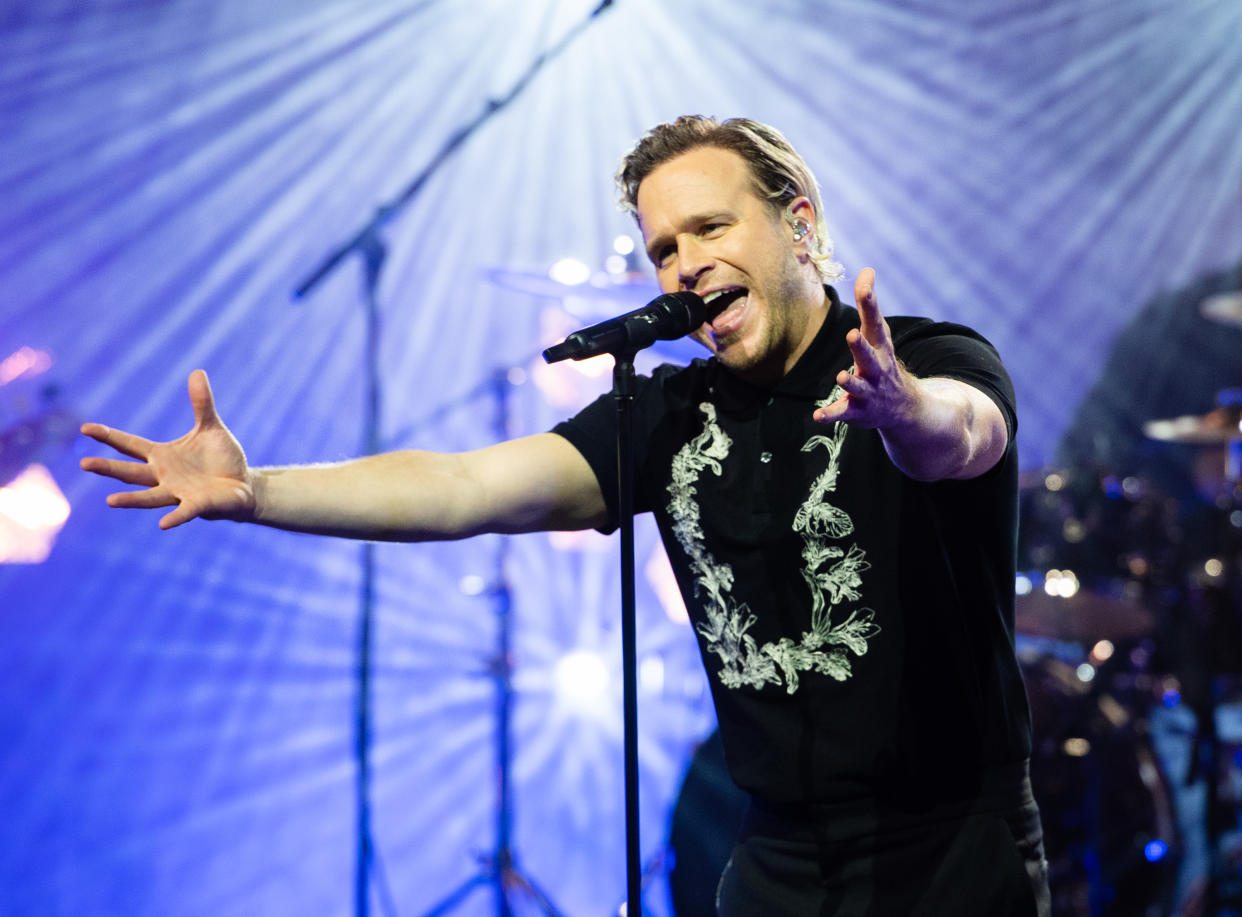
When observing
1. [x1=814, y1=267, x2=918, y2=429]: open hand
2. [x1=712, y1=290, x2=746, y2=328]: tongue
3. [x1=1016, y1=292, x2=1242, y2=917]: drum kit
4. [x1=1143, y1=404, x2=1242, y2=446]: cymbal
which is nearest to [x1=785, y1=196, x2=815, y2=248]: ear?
[x1=712, y1=290, x2=746, y2=328]: tongue

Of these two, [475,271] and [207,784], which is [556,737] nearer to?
[207,784]

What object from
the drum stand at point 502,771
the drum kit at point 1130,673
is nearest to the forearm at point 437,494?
the drum stand at point 502,771

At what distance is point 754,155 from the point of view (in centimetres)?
184

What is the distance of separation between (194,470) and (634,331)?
2.29ft

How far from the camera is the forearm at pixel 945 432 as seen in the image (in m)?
1.12

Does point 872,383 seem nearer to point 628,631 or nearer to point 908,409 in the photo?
point 908,409

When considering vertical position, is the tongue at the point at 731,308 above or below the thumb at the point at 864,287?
above

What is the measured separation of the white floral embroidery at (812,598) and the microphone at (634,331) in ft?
1.06

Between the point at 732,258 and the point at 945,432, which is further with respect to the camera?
the point at 732,258

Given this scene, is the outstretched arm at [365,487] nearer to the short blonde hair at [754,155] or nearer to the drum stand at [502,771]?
the short blonde hair at [754,155]

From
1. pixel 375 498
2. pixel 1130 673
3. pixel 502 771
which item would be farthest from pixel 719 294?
pixel 1130 673

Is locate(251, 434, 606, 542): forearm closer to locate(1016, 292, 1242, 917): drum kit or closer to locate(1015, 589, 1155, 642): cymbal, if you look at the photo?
locate(1015, 589, 1155, 642): cymbal

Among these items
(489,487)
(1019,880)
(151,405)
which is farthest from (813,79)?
(1019,880)

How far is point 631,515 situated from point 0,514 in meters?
2.88
